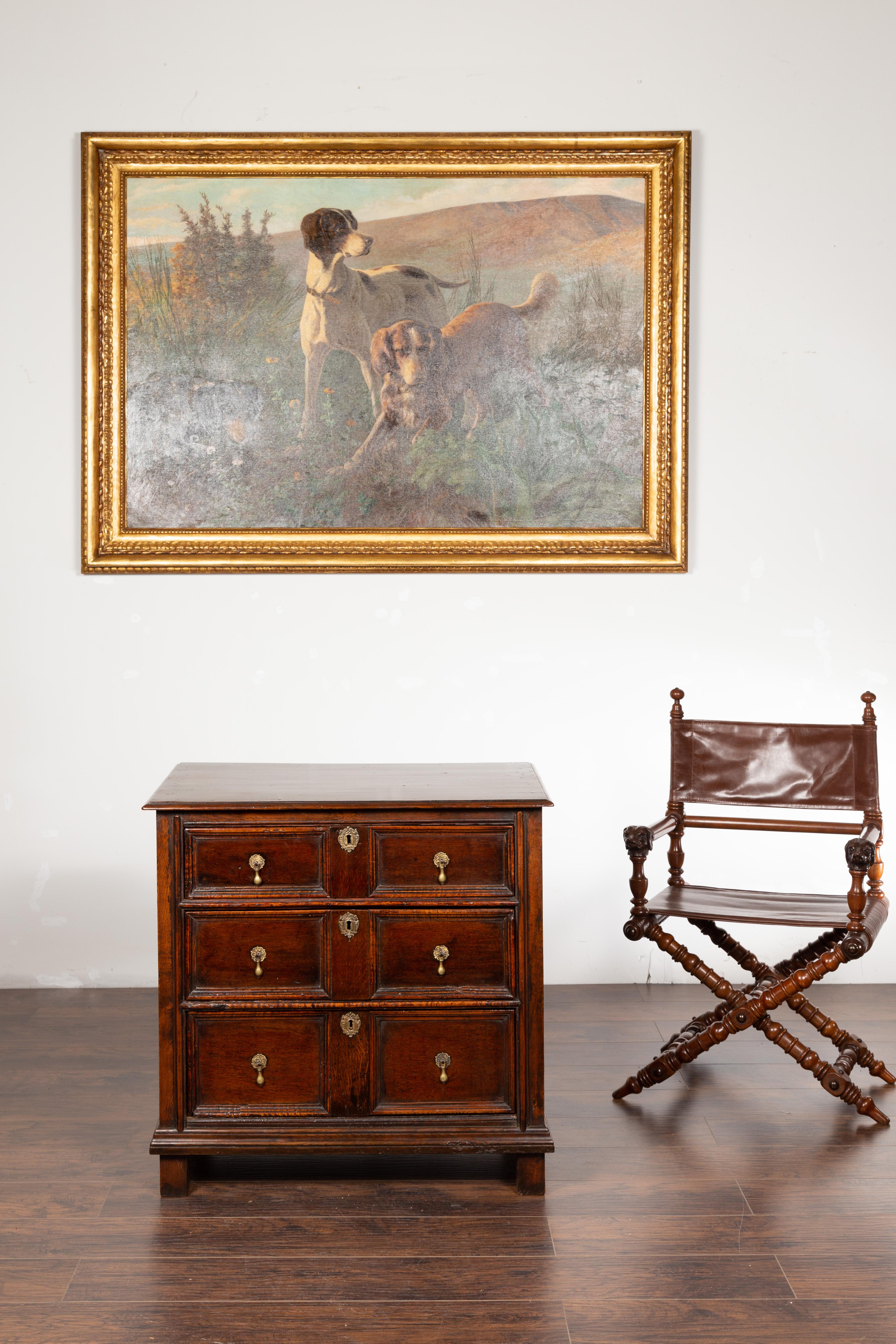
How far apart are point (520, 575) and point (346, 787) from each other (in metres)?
1.69

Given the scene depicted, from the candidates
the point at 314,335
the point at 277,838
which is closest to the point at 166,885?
the point at 277,838

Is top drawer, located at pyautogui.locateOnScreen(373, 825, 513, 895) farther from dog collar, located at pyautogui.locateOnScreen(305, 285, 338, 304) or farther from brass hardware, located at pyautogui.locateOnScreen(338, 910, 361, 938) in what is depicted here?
dog collar, located at pyautogui.locateOnScreen(305, 285, 338, 304)

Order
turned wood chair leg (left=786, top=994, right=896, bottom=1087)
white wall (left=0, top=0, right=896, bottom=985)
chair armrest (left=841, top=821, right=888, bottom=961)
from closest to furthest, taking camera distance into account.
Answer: chair armrest (left=841, top=821, right=888, bottom=961)
turned wood chair leg (left=786, top=994, right=896, bottom=1087)
white wall (left=0, top=0, right=896, bottom=985)

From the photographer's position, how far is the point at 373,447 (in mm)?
4379

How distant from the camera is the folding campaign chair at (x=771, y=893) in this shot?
323cm

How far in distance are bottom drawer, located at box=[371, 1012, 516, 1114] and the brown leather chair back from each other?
1.27m

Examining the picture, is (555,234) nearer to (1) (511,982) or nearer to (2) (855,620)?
(2) (855,620)

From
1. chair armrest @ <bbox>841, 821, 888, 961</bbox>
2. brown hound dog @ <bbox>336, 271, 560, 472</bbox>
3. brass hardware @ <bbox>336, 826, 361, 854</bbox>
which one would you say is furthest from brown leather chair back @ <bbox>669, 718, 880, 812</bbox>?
brown hound dog @ <bbox>336, 271, 560, 472</bbox>

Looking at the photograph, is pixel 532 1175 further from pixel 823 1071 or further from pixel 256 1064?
pixel 823 1071

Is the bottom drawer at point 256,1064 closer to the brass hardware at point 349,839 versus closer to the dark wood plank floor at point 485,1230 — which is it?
the dark wood plank floor at point 485,1230

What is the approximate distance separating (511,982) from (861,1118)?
1216mm

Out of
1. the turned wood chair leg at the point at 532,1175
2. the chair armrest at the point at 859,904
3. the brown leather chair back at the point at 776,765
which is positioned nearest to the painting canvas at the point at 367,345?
the brown leather chair back at the point at 776,765

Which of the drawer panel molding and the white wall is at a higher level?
the white wall

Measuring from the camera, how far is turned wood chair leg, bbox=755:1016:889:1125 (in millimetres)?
3211
